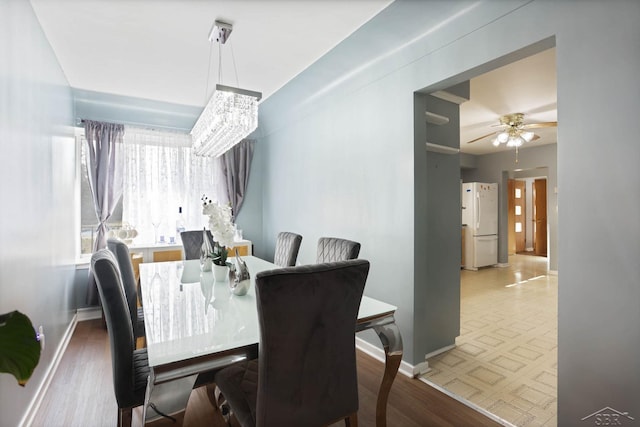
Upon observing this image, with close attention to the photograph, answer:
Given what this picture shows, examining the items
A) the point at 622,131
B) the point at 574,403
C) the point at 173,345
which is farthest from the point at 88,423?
the point at 622,131

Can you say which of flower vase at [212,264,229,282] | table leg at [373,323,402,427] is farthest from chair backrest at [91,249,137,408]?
table leg at [373,323,402,427]

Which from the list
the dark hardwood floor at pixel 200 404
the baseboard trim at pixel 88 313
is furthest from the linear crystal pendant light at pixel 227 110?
the baseboard trim at pixel 88 313

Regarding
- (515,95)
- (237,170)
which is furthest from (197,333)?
(515,95)

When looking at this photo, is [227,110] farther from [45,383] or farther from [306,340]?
[45,383]

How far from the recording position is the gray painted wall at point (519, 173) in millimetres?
6176

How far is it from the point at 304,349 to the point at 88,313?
12.7ft

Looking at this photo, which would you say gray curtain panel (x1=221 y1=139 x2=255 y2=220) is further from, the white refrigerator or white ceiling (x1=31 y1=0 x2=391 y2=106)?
the white refrigerator

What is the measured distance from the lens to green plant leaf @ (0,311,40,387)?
0.66 meters

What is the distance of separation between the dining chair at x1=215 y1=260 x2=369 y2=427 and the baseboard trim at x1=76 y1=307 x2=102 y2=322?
3.45m

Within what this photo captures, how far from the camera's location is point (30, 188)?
195cm

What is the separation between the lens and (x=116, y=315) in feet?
4.40

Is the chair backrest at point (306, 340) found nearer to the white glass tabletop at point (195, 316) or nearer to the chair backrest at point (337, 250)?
the white glass tabletop at point (195, 316)

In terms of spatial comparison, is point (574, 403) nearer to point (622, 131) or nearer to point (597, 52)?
point (622, 131)

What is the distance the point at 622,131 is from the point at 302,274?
1578mm
